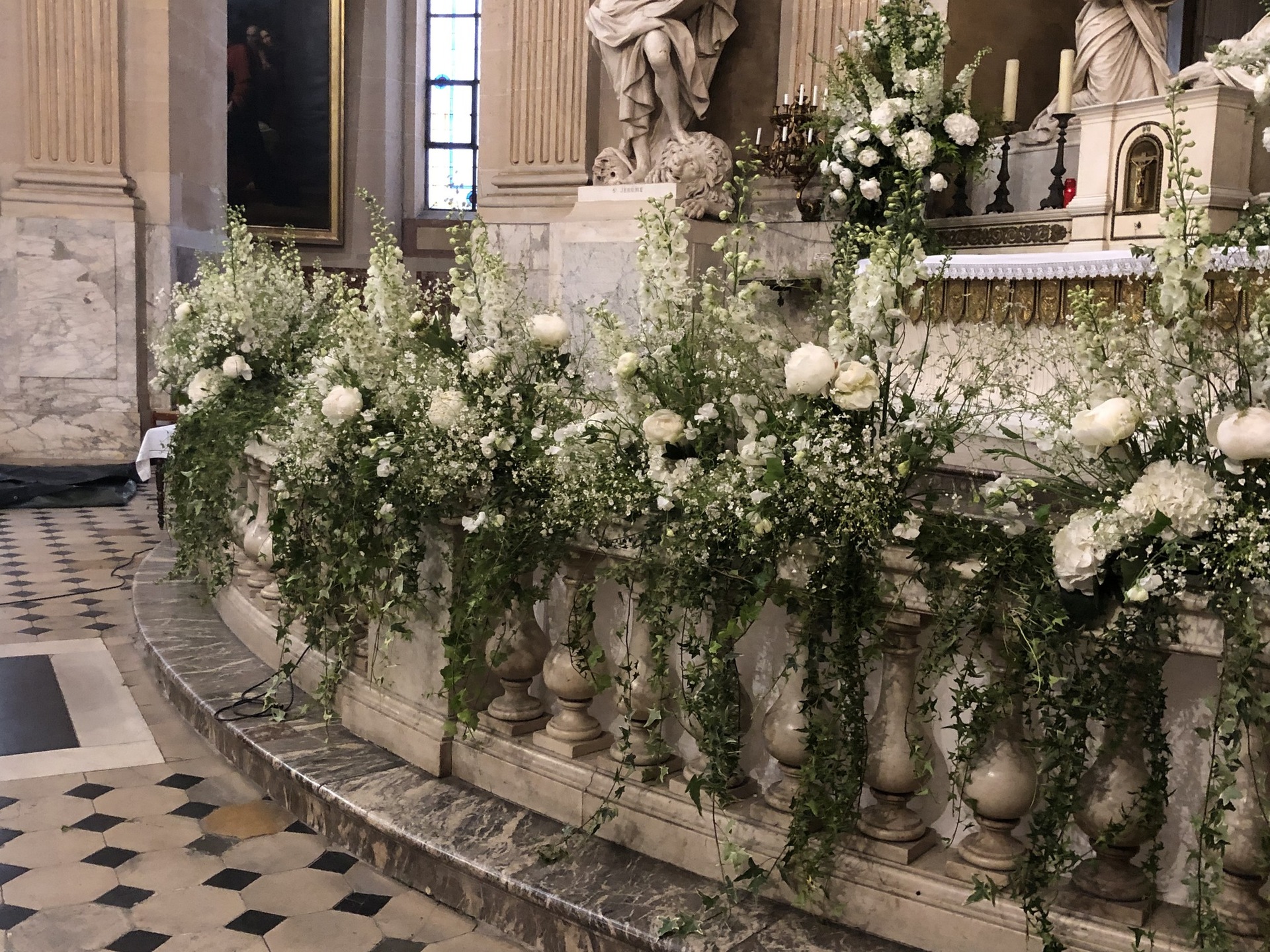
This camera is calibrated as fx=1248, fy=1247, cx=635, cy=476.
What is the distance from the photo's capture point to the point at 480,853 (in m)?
3.12

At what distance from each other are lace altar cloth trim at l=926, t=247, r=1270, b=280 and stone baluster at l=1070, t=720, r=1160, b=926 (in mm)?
3587

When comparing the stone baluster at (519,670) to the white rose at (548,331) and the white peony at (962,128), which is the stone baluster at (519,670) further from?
the white peony at (962,128)

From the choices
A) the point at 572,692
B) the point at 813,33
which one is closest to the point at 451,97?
the point at 813,33

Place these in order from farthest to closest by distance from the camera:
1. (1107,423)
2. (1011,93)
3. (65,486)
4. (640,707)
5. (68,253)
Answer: (68,253), (65,486), (1011,93), (640,707), (1107,423)

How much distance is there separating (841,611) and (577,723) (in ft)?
3.40

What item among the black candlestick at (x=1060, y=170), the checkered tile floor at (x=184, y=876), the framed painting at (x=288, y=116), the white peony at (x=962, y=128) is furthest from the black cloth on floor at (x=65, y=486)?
the black candlestick at (x=1060, y=170)

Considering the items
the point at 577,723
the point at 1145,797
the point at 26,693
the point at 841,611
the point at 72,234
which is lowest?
the point at 26,693

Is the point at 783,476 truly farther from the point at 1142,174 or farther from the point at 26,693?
the point at 1142,174

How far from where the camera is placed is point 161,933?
3.10m

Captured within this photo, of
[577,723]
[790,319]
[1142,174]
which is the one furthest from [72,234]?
[577,723]

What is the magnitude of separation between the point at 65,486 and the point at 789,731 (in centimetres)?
946

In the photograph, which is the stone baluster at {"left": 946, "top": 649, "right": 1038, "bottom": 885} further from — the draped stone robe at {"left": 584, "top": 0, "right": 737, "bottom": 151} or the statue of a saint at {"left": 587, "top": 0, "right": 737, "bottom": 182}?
the draped stone robe at {"left": 584, "top": 0, "right": 737, "bottom": 151}

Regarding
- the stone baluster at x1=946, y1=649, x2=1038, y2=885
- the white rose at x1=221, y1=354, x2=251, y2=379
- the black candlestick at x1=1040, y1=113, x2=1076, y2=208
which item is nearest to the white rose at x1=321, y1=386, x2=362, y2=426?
the stone baluster at x1=946, y1=649, x2=1038, y2=885

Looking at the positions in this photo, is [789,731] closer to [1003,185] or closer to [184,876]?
[184,876]
